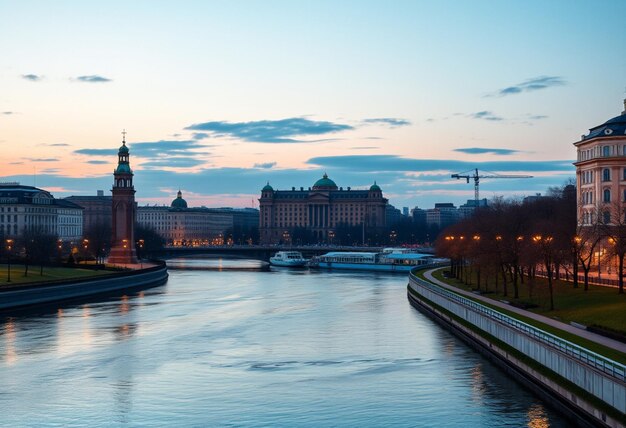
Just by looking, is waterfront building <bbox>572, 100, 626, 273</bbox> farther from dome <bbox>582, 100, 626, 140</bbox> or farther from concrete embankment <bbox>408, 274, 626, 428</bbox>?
concrete embankment <bbox>408, 274, 626, 428</bbox>

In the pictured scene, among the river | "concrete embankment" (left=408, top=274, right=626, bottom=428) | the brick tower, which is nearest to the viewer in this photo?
"concrete embankment" (left=408, top=274, right=626, bottom=428)

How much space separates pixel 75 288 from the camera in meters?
99.8

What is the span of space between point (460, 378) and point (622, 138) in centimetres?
5337

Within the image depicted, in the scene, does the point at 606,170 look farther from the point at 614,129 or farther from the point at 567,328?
the point at 567,328

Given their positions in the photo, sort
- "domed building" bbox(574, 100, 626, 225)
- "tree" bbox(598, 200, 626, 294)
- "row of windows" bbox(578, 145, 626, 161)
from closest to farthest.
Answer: "tree" bbox(598, 200, 626, 294) < "domed building" bbox(574, 100, 626, 225) < "row of windows" bbox(578, 145, 626, 161)

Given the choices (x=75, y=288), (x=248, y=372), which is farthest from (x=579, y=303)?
(x=75, y=288)

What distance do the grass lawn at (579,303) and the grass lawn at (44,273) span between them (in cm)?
4891

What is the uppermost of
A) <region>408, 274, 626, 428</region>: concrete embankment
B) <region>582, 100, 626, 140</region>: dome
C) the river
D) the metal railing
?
<region>582, 100, 626, 140</region>: dome

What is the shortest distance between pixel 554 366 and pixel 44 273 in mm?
80227

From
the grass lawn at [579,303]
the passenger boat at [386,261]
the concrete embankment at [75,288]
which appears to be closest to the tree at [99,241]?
the concrete embankment at [75,288]

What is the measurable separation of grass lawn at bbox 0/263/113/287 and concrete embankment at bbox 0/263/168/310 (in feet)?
7.78

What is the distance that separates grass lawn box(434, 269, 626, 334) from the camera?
53.6 metres

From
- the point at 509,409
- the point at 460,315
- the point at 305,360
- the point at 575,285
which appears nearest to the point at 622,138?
the point at 575,285

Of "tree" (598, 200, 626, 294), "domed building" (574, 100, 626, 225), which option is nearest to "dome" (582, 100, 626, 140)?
"domed building" (574, 100, 626, 225)
